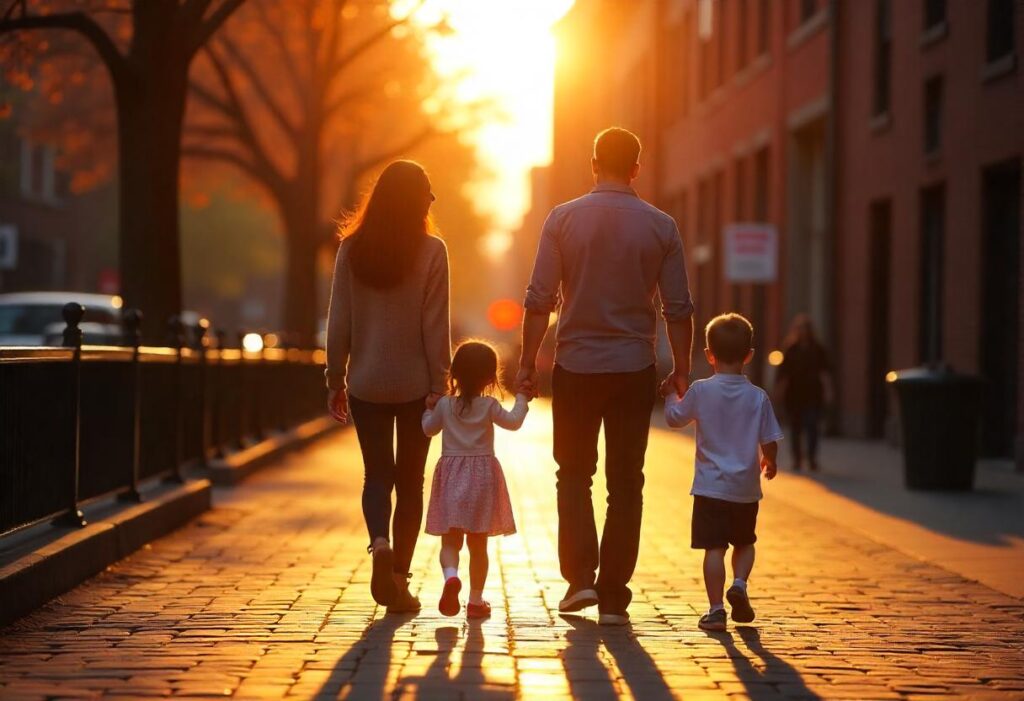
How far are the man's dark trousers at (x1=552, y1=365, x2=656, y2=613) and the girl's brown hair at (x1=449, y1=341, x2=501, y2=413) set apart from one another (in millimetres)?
311

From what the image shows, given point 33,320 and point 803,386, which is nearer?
point 803,386

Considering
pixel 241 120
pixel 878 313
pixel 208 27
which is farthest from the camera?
pixel 241 120

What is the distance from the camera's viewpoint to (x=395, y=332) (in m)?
7.91

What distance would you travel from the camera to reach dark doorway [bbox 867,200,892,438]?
24547mm

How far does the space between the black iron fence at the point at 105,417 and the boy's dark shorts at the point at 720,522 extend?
2.88 m

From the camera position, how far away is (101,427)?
1031 centimetres

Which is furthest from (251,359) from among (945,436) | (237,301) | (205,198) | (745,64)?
(237,301)

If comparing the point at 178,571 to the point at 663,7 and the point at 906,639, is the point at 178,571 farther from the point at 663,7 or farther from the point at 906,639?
the point at 663,7

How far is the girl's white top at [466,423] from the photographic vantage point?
764cm

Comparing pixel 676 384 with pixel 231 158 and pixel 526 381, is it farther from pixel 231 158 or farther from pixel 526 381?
pixel 231 158

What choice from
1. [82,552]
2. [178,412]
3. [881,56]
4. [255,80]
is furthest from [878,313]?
[82,552]

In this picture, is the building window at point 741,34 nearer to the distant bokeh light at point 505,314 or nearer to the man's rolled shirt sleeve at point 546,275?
the man's rolled shirt sleeve at point 546,275

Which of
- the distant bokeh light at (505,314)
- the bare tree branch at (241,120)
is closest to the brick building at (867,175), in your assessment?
the bare tree branch at (241,120)

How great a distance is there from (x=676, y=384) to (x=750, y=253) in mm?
17391
